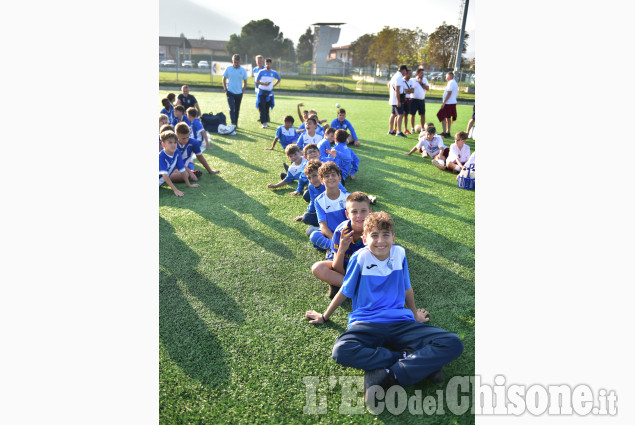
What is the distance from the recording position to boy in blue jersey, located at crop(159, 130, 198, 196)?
6.71 metres

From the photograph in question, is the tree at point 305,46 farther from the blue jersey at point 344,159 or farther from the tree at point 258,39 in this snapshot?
the blue jersey at point 344,159

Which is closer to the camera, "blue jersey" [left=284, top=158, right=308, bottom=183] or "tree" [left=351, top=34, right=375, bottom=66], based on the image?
"blue jersey" [left=284, top=158, right=308, bottom=183]

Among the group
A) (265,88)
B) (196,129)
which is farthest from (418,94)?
(196,129)

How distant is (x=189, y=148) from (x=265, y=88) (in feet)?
20.2

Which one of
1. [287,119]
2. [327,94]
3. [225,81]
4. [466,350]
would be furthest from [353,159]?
[327,94]

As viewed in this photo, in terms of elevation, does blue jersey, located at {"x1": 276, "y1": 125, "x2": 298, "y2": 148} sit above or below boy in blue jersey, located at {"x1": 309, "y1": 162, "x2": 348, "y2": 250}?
above

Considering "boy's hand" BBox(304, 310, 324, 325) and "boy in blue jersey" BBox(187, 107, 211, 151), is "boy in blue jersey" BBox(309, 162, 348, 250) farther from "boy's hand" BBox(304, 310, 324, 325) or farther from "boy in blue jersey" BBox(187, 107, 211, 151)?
"boy in blue jersey" BBox(187, 107, 211, 151)

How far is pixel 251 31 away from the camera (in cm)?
7244

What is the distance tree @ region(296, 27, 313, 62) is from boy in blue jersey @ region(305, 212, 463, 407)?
327ft

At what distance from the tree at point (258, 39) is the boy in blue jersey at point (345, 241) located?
72213 millimetres

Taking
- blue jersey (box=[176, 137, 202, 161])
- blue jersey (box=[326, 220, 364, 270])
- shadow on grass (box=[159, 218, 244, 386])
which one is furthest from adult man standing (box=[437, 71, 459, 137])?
shadow on grass (box=[159, 218, 244, 386])

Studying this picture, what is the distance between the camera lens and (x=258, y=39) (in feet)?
238

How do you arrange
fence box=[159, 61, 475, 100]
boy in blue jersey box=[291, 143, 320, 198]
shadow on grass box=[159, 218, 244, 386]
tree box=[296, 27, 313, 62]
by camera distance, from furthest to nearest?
tree box=[296, 27, 313, 62] < fence box=[159, 61, 475, 100] < boy in blue jersey box=[291, 143, 320, 198] < shadow on grass box=[159, 218, 244, 386]

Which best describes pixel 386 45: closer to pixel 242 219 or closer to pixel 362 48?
pixel 362 48
